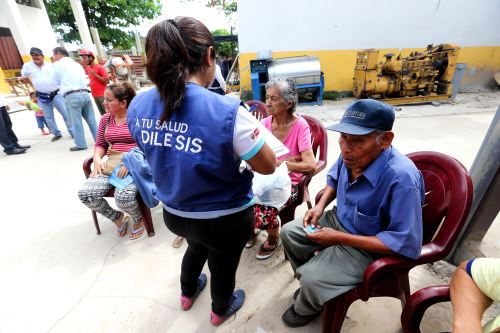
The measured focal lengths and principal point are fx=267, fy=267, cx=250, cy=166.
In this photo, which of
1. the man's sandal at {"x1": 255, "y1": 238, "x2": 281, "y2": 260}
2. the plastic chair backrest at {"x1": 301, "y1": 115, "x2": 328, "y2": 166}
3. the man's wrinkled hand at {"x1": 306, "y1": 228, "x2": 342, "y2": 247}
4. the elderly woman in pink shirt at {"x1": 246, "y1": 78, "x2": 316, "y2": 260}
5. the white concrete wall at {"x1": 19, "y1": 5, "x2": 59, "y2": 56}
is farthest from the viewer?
the white concrete wall at {"x1": 19, "y1": 5, "x2": 59, "y2": 56}

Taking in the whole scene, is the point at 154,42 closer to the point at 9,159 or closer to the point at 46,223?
the point at 46,223

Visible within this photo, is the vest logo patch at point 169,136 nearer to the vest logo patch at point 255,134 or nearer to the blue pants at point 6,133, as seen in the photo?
the vest logo patch at point 255,134

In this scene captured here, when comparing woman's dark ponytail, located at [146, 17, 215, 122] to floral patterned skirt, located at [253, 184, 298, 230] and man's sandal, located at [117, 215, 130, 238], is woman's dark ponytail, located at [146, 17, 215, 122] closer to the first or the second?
floral patterned skirt, located at [253, 184, 298, 230]

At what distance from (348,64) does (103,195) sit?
26.5 ft

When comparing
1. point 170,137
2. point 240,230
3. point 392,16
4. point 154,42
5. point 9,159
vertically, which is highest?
point 392,16

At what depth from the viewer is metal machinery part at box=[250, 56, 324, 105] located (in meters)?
6.96

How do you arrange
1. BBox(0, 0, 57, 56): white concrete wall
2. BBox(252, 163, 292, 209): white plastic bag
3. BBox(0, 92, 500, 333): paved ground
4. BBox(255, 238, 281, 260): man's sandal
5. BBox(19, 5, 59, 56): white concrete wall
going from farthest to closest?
BBox(19, 5, 59, 56): white concrete wall → BBox(0, 0, 57, 56): white concrete wall → BBox(255, 238, 281, 260): man's sandal → BBox(252, 163, 292, 209): white plastic bag → BBox(0, 92, 500, 333): paved ground

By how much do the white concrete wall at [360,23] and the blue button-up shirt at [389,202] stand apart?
7422 mm

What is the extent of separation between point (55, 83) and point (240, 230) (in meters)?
5.76

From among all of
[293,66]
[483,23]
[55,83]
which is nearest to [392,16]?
[483,23]

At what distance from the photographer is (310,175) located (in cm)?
215

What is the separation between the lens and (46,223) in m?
2.99

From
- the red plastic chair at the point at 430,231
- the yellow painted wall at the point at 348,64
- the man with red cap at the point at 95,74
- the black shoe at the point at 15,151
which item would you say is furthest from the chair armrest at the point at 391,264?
the yellow painted wall at the point at 348,64

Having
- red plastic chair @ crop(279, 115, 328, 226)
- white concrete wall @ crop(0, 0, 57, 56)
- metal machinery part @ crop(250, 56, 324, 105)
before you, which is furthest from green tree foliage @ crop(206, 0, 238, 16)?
red plastic chair @ crop(279, 115, 328, 226)
